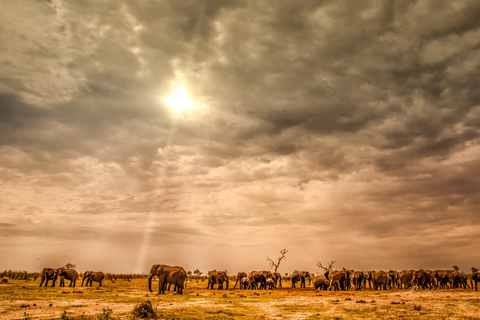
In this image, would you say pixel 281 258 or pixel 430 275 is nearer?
pixel 430 275

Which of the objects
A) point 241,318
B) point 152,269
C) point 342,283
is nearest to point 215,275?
point 152,269

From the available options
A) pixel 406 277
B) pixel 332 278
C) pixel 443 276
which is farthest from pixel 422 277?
pixel 332 278

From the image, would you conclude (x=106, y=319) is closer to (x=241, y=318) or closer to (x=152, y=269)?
(x=241, y=318)

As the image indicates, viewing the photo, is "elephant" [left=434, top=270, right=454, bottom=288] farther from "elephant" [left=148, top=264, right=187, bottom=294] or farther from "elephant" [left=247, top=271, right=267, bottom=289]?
"elephant" [left=148, top=264, right=187, bottom=294]

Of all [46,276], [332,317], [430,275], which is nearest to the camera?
[332,317]

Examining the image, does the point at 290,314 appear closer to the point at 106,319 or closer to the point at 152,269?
Result: the point at 106,319

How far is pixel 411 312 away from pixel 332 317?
676cm

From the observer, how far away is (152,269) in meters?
37.9

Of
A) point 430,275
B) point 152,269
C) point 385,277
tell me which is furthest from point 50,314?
point 430,275

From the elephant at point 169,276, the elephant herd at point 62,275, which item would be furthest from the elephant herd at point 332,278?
the elephant at point 169,276

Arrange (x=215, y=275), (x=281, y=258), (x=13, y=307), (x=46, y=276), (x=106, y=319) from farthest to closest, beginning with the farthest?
(x=281, y=258) < (x=215, y=275) < (x=46, y=276) < (x=13, y=307) < (x=106, y=319)

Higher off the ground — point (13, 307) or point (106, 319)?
point (106, 319)

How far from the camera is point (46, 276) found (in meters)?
45.3

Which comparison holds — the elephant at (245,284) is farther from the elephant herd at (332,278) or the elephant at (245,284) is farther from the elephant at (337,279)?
the elephant at (337,279)
